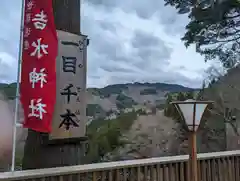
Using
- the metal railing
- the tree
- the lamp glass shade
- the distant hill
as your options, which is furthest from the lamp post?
the tree

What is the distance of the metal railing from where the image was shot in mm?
2418

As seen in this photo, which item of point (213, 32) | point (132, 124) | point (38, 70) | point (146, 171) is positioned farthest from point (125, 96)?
point (38, 70)

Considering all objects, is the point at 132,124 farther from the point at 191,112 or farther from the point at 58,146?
the point at 191,112

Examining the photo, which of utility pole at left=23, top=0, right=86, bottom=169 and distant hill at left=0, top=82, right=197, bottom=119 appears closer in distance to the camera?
utility pole at left=23, top=0, right=86, bottom=169

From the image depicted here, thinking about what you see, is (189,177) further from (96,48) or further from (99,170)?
(96,48)

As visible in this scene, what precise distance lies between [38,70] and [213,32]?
5272mm

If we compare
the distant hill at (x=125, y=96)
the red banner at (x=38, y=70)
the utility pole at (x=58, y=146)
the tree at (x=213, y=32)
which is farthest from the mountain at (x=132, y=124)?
the red banner at (x=38, y=70)

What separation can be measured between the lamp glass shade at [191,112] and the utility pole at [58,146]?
0.97 meters

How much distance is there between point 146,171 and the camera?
294 centimetres

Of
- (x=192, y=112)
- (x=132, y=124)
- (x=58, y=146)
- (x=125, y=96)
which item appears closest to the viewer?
(x=192, y=112)

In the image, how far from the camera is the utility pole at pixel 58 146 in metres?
2.89

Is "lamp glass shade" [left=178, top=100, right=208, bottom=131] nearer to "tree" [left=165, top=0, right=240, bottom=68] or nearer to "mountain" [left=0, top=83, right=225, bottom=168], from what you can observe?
"mountain" [left=0, top=83, right=225, bottom=168]

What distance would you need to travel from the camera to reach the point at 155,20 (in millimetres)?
6988

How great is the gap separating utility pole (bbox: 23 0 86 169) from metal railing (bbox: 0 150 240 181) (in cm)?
29
